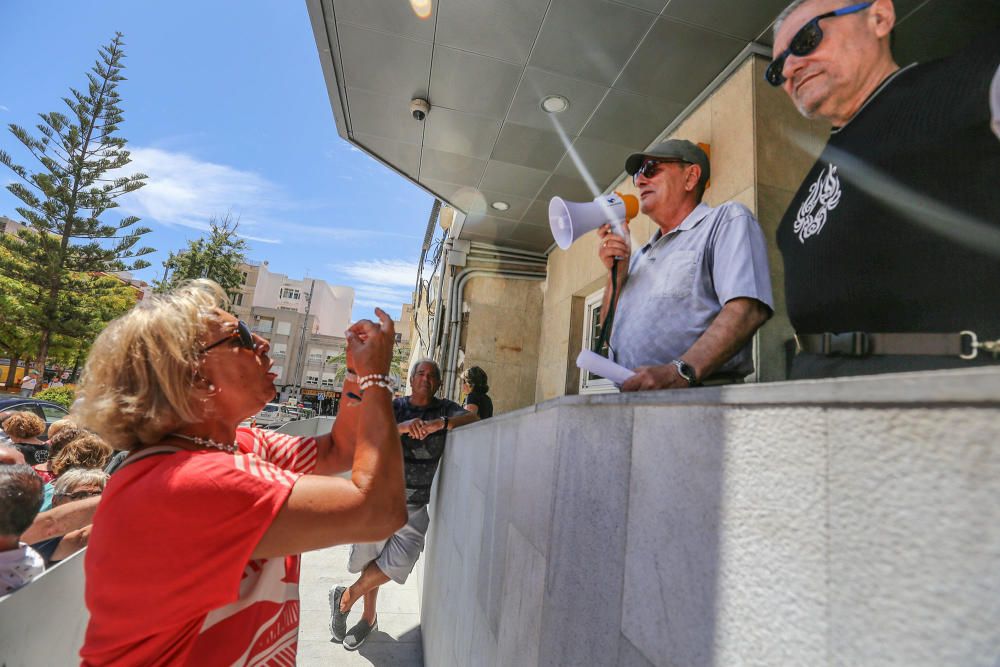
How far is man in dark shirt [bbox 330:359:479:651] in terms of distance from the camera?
4.04 meters

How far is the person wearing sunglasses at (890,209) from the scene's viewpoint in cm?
104

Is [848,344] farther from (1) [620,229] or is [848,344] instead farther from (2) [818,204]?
(1) [620,229]

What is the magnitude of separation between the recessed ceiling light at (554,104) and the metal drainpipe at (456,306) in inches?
146

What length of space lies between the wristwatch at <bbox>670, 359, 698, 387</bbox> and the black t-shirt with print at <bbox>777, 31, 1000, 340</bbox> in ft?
1.27

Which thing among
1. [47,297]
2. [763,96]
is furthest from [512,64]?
[47,297]

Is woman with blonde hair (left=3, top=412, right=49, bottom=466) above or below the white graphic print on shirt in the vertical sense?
below

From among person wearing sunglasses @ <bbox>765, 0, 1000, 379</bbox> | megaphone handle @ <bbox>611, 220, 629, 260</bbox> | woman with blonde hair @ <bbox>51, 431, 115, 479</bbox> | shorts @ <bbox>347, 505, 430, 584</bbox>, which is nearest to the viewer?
person wearing sunglasses @ <bbox>765, 0, 1000, 379</bbox>

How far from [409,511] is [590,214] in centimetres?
329

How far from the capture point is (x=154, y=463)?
1.21 metres

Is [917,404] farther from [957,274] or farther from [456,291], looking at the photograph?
[456,291]

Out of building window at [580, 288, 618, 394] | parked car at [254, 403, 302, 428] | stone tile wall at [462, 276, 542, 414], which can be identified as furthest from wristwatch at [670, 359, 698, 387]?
parked car at [254, 403, 302, 428]

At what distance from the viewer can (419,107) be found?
480cm

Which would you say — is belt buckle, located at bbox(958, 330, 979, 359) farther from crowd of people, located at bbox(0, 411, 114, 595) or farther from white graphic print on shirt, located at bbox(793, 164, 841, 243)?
crowd of people, located at bbox(0, 411, 114, 595)

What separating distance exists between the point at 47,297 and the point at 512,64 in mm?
24020
